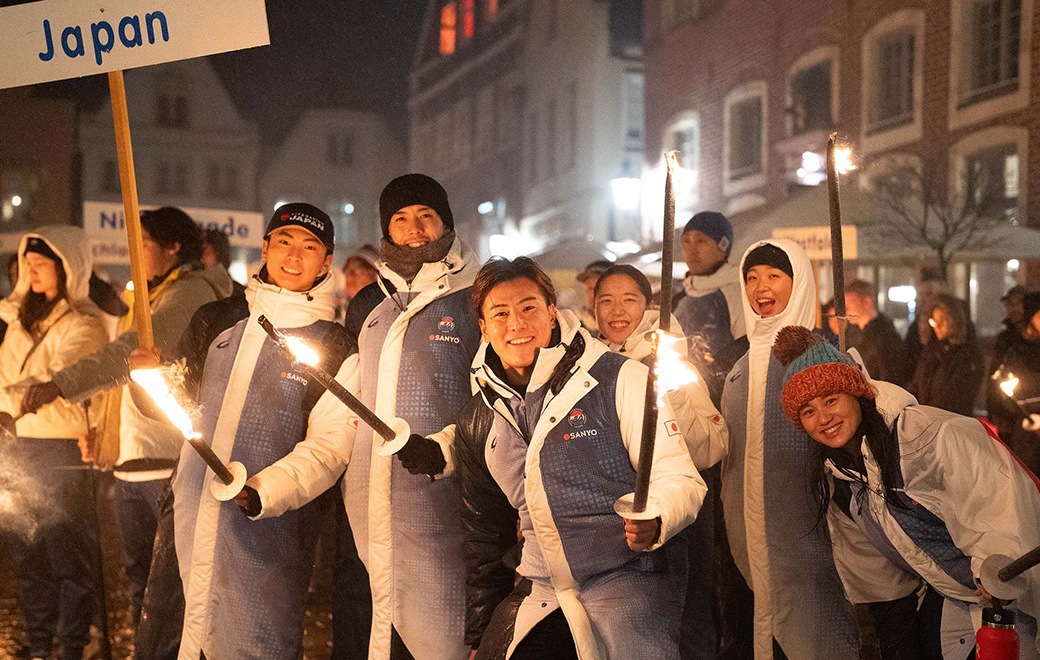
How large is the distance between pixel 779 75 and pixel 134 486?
2061cm

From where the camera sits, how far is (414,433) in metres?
4.62

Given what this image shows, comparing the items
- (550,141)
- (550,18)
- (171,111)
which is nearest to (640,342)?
(550,141)

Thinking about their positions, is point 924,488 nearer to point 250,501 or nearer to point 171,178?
point 250,501

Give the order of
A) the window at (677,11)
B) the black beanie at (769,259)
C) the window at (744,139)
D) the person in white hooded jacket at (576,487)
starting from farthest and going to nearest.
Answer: the window at (677,11)
the window at (744,139)
the black beanie at (769,259)
the person in white hooded jacket at (576,487)

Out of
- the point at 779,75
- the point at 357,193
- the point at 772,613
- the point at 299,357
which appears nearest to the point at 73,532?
the point at 299,357

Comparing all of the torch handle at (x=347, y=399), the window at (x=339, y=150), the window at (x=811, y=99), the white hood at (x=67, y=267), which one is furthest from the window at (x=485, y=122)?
the torch handle at (x=347, y=399)

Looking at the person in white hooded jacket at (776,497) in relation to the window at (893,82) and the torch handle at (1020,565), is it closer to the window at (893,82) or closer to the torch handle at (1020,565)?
the torch handle at (1020,565)

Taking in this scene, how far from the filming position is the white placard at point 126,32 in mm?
4742

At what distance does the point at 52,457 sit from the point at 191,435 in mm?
2664

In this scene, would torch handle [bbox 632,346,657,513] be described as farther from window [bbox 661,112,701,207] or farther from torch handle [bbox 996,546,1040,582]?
window [bbox 661,112,701,207]

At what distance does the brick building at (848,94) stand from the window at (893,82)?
0.08ft

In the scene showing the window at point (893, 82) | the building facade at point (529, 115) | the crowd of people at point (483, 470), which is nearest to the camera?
the crowd of people at point (483, 470)

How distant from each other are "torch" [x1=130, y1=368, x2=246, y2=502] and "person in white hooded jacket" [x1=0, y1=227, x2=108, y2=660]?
6.70ft

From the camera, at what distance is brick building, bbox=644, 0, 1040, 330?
18.0 metres
